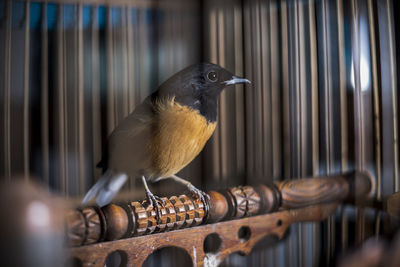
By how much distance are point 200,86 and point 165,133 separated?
13cm

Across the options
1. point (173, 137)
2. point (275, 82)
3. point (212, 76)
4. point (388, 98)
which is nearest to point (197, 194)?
point (173, 137)

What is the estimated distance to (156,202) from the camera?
2.25ft

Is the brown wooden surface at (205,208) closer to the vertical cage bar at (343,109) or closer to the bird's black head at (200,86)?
the vertical cage bar at (343,109)

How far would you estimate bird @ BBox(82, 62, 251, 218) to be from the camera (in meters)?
0.65

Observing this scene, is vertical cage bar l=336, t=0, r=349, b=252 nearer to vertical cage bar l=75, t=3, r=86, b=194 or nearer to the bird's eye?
the bird's eye

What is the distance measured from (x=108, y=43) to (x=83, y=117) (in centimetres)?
14

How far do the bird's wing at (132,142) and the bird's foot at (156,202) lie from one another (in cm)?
5

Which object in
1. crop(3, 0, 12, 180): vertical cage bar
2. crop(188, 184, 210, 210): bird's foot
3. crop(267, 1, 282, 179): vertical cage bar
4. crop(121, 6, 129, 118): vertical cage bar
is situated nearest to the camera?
crop(3, 0, 12, 180): vertical cage bar

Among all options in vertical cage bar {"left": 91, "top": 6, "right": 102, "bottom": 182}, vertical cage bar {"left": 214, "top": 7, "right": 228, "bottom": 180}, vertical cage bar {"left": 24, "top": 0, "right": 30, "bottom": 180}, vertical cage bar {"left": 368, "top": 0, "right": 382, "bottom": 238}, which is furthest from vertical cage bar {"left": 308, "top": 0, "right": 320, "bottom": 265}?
vertical cage bar {"left": 24, "top": 0, "right": 30, "bottom": 180}

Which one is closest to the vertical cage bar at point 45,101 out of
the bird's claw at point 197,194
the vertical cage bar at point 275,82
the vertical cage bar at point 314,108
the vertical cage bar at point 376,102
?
the bird's claw at point 197,194

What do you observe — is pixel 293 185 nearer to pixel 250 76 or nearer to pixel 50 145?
pixel 250 76

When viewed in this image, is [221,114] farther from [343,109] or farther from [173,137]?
[343,109]

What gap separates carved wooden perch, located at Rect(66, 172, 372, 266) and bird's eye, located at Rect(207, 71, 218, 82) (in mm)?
249

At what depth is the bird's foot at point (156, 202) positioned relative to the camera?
→ 675 millimetres
